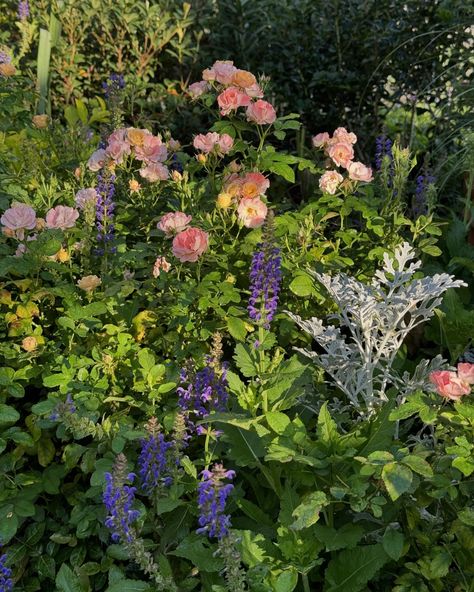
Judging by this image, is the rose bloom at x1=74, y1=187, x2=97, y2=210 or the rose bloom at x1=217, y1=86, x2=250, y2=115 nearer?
the rose bloom at x1=74, y1=187, x2=97, y2=210

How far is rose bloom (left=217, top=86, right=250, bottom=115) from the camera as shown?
2291 millimetres

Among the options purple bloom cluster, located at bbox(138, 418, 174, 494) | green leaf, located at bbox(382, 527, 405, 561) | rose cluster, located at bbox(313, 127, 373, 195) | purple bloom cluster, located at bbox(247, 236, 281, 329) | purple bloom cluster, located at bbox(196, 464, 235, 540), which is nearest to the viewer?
purple bloom cluster, located at bbox(196, 464, 235, 540)

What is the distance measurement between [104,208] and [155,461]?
82 cm

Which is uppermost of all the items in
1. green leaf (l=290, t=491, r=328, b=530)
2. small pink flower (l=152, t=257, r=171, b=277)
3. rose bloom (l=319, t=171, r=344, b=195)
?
rose bloom (l=319, t=171, r=344, b=195)

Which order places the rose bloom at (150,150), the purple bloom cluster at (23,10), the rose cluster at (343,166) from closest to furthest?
the rose bloom at (150,150) < the rose cluster at (343,166) < the purple bloom cluster at (23,10)

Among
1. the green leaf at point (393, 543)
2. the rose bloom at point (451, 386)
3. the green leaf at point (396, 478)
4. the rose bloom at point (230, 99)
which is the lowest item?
the green leaf at point (393, 543)

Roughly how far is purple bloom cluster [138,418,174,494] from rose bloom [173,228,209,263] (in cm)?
50

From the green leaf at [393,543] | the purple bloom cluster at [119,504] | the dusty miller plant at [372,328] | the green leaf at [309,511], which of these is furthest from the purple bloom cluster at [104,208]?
the green leaf at [393,543]

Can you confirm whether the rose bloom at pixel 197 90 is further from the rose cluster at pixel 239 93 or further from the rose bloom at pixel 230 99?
the rose bloom at pixel 230 99

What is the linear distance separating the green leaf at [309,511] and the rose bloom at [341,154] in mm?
1237

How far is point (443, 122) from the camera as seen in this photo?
401 cm

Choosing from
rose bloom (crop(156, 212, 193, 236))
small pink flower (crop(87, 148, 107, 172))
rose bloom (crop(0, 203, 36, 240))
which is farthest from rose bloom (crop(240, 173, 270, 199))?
rose bloom (crop(0, 203, 36, 240))

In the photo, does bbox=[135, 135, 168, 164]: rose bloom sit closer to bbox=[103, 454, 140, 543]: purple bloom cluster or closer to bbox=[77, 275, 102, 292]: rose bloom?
bbox=[77, 275, 102, 292]: rose bloom

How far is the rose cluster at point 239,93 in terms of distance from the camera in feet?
7.55
